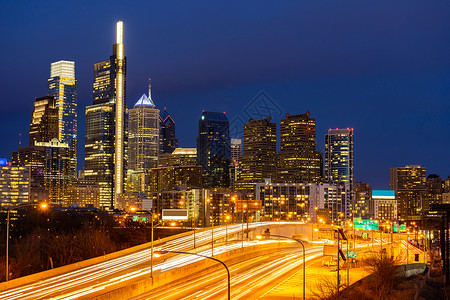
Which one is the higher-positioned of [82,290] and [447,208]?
[447,208]

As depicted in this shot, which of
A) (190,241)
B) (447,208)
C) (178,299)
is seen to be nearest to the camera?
(178,299)

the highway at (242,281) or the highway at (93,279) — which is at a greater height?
the highway at (93,279)

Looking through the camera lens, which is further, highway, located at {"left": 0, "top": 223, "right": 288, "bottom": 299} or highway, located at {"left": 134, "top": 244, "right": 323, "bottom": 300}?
highway, located at {"left": 134, "top": 244, "right": 323, "bottom": 300}

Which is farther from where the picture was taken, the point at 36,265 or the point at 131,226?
the point at 131,226

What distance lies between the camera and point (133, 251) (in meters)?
87.8

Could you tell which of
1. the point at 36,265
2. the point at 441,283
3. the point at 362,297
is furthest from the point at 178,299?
the point at 36,265

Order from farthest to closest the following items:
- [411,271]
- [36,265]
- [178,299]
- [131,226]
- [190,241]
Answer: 1. [131,226]
2. [190,241]
3. [36,265]
4. [411,271]
5. [178,299]

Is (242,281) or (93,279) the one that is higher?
(93,279)

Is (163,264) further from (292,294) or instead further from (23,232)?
(23,232)

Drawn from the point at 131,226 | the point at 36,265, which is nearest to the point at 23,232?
the point at 131,226

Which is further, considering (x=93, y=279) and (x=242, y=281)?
(x=242, y=281)

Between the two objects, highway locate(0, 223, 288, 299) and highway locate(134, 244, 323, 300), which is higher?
highway locate(0, 223, 288, 299)

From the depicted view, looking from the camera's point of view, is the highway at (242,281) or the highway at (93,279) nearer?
the highway at (93,279)

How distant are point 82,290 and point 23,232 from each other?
118406mm
